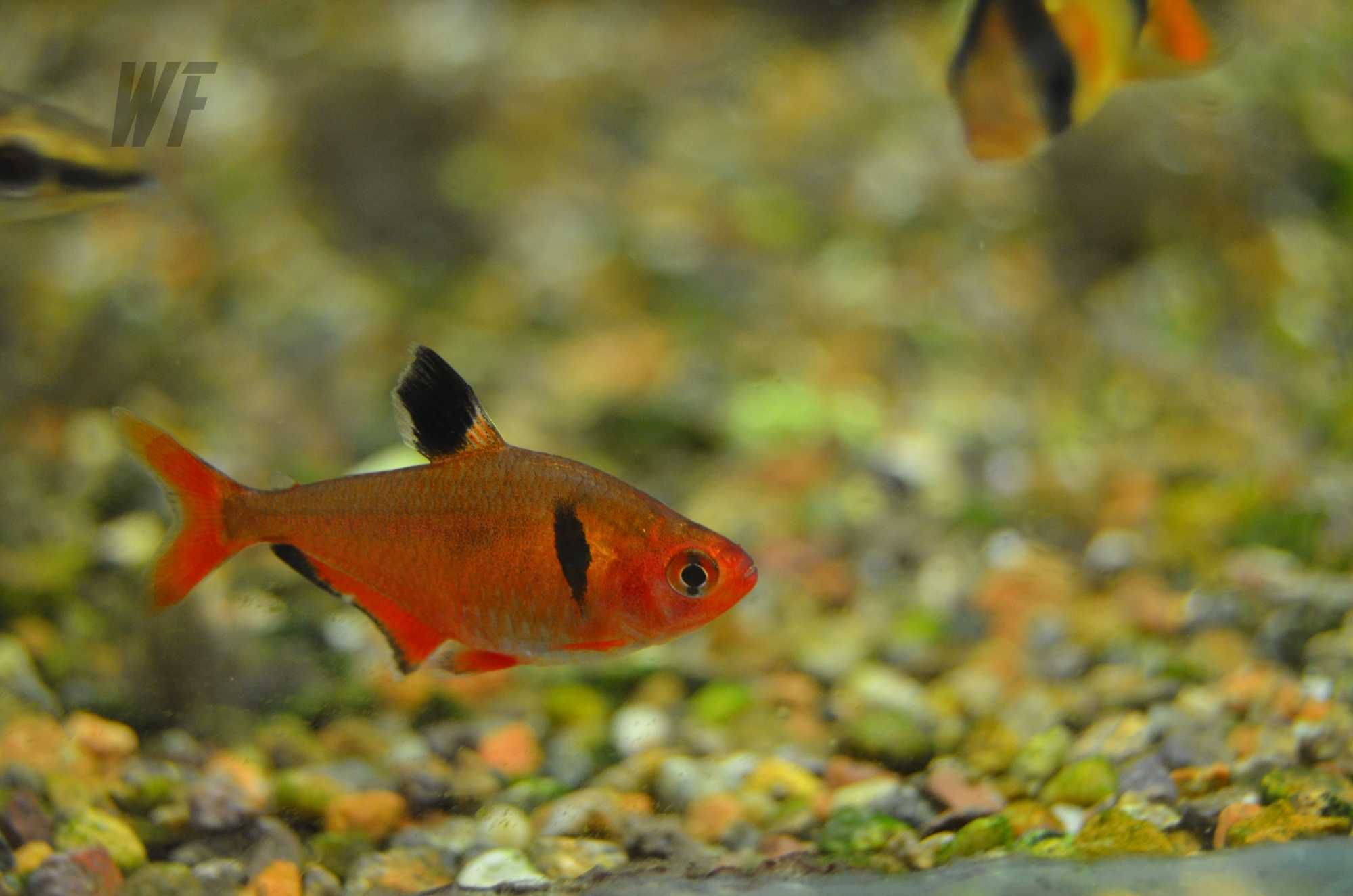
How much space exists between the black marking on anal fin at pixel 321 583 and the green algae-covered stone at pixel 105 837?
0.75 m

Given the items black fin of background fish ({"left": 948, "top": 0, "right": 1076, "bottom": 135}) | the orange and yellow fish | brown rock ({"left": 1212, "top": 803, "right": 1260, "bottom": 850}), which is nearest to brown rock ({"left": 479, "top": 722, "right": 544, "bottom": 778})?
brown rock ({"left": 1212, "top": 803, "right": 1260, "bottom": 850})

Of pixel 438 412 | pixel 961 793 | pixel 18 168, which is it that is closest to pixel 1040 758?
pixel 961 793

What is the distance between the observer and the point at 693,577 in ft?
5.44

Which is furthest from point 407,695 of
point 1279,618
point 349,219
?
point 349,219

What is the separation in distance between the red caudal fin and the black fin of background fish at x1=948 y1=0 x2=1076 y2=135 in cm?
198

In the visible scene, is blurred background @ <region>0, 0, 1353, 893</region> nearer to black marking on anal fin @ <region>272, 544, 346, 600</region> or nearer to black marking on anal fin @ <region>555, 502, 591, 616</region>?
black marking on anal fin @ <region>272, 544, 346, 600</region>

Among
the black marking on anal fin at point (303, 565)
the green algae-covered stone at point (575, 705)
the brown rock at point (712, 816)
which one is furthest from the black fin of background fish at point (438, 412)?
the green algae-covered stone at point (575, 705)

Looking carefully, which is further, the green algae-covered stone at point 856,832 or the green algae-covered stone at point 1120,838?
the green algae-covered stone at point 856,832

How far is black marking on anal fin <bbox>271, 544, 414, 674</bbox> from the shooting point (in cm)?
178

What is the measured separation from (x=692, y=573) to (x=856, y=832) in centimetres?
82

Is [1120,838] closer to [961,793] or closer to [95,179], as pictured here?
[961,793]

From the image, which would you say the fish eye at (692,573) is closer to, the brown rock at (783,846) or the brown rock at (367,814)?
the brown rock at (783,846)

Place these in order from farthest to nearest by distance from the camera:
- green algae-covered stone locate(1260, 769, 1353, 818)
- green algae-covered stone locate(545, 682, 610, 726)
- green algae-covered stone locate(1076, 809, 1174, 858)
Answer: green algae-covered stone locate(545, 682, 610, 726) → green algae-covered stone locate(1260, 769, 1353, 818) → green algae-covered stone locate(1076, 809, 1174, 858)

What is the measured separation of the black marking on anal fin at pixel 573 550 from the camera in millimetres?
1656
